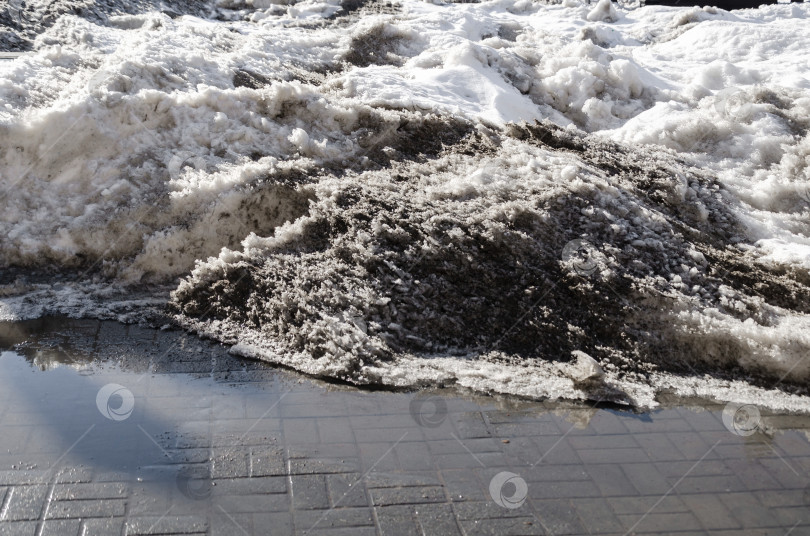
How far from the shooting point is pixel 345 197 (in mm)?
4227

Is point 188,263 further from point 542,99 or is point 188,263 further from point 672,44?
point 672,44

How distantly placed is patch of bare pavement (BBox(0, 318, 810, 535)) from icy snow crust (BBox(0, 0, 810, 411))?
21cm

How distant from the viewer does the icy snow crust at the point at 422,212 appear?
11.7ft

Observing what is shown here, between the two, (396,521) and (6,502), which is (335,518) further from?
(6,502)

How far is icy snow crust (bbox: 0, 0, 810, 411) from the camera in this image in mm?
3559

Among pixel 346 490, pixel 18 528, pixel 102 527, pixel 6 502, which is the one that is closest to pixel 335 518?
pixel 346 490

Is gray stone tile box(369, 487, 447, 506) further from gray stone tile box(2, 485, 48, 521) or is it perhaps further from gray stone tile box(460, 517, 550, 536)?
gray stone tile box(2, 485, 48, 521)

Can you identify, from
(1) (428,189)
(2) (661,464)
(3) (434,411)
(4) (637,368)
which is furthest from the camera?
(1) (428,189)

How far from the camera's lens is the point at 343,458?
9.35 feet

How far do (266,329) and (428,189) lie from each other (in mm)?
1417

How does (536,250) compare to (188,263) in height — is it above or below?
above

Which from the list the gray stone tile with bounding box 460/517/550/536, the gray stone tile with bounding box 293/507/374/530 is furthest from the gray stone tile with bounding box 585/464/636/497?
the gray stone tile with bounding box 293/507/374/530

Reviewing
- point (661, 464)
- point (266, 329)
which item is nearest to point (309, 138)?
point (266, 329)

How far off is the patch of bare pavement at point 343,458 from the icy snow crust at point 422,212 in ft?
0.68
